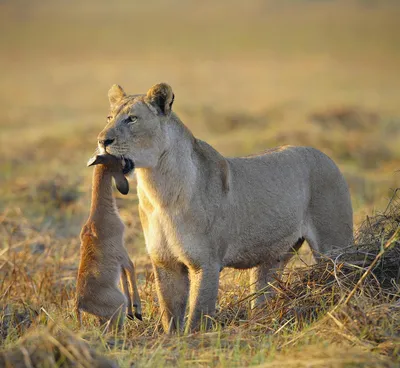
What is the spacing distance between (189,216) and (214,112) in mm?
20713

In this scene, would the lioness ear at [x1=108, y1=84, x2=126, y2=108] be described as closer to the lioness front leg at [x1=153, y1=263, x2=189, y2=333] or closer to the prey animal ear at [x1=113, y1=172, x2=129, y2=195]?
the prey animal ear at [x1=113, y1=172, x2=129, y2=195]

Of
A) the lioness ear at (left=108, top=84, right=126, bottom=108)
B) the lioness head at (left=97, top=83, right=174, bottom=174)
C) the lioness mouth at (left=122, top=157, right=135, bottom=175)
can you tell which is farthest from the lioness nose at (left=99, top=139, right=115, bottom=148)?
the lioness ear at (left=108, top=84, right=126, bottom=108)

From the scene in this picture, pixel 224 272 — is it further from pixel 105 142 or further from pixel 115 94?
pixel 105 142

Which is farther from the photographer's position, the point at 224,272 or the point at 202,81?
the point at 202,81

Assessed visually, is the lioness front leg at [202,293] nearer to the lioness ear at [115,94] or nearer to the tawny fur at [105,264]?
the tawny fur at [105,264]

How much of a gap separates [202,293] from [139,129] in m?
1.48

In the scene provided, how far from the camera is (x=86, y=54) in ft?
290

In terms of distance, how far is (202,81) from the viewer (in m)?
56.7

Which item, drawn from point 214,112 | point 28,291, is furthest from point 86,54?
point 28,291

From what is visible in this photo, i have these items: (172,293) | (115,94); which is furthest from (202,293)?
(115,94)

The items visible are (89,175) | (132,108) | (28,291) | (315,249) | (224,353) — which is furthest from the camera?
(89,175)

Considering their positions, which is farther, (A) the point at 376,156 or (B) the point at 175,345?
(A) the point at 376,156

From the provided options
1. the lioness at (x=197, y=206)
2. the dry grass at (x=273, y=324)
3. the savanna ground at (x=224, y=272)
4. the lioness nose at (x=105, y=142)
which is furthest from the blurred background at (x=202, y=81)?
the lioness nose at (x=105, y=142)

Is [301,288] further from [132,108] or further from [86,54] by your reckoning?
[86,54]
